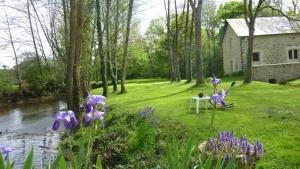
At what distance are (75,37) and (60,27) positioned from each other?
1248 cm

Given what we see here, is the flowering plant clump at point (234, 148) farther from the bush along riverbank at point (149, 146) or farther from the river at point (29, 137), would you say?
the river at point (29, 137)

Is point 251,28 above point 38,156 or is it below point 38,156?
above

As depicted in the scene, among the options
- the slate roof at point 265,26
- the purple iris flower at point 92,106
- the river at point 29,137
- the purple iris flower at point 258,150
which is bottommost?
the river at point 29,137

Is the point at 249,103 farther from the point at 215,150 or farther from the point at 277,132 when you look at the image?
the point at 215,150

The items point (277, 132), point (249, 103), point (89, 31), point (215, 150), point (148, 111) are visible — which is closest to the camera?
point (215, 150)

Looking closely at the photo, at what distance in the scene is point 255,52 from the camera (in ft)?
116

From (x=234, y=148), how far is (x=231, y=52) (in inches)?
1361

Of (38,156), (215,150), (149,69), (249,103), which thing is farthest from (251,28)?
(149,69)

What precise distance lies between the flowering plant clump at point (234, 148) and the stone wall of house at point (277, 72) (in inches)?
954

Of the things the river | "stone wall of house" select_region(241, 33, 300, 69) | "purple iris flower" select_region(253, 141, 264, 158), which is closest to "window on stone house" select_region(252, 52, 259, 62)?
"stone wall of house" select_region(241, 33, 300, 69)

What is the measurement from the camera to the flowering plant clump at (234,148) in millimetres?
4561

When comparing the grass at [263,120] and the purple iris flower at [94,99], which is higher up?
the purple iris flower at [94,99]

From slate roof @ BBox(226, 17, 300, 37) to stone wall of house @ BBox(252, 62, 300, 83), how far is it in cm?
573

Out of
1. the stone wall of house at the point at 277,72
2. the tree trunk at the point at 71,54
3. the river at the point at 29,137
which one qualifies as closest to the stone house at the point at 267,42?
the stone wall of house at the point at 277,72
